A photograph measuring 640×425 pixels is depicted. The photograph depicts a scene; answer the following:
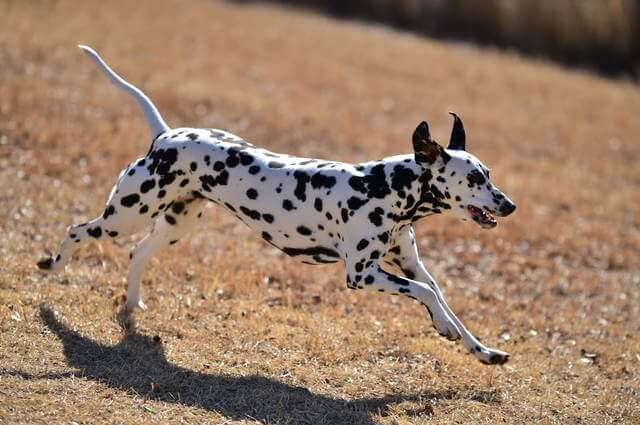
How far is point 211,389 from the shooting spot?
681 cm

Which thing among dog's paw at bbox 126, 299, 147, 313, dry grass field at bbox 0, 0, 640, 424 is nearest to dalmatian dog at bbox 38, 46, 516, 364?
dog's paw at bbox 126, 299, 147, 313

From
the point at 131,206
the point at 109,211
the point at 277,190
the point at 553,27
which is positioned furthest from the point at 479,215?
the point at 553,27

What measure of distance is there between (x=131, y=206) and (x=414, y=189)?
230cm

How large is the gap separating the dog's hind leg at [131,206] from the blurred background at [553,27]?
56.7ft

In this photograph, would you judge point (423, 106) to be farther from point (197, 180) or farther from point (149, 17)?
point (197, 180)

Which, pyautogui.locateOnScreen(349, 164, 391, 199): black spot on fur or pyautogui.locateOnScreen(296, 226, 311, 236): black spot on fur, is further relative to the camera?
pyautogui.locateOnScreen(296, 226, 311, 236): black spot on fur

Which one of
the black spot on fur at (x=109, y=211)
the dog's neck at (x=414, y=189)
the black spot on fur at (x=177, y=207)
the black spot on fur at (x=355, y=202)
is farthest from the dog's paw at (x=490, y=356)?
the black spot on fur at (x=109, y=211)

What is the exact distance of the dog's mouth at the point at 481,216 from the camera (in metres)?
6.98

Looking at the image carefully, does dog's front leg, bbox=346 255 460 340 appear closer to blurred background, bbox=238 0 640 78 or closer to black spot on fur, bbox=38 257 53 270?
black spot on fur, bbox=38 257 53 270

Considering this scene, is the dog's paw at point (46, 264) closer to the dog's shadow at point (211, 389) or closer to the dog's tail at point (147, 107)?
the dog's shadow at point (211, 389)

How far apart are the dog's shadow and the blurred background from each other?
1761 centimetres

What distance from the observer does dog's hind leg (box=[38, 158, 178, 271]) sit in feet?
24.5

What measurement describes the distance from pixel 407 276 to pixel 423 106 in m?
10.7

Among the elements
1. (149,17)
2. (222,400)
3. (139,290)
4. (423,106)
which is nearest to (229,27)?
(149,17)
